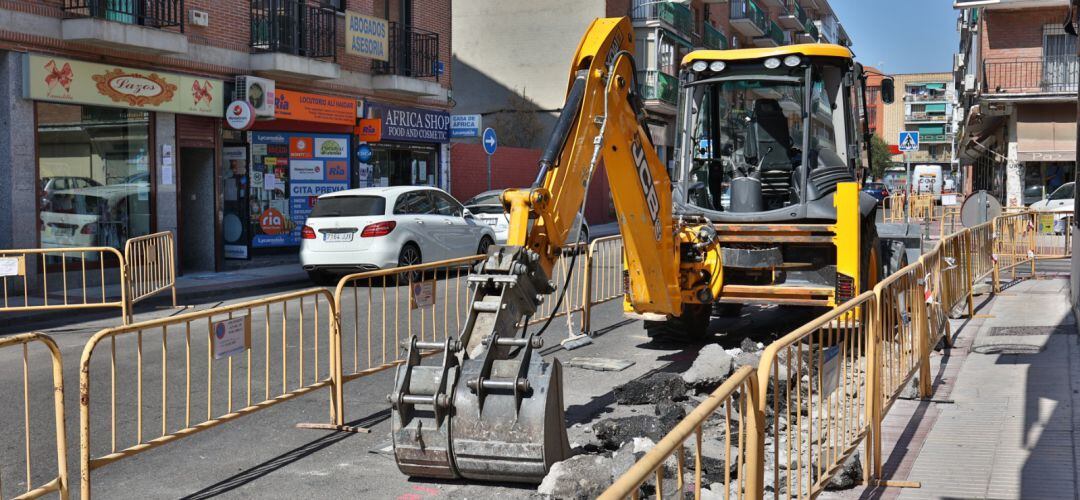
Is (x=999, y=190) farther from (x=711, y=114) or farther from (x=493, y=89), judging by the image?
(x=711, y=114)

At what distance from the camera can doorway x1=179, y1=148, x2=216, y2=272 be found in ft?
64.0

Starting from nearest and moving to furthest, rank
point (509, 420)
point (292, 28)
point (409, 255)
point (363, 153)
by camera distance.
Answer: point (509, 420) → point (409, 255) → point (292, 28) → point (363, 153)

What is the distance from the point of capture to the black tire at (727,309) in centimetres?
1177

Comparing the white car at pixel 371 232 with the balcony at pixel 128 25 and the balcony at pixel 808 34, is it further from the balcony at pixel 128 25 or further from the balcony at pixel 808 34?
the balcony at pixel 808 34

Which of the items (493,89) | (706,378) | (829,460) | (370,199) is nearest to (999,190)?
(493,89)

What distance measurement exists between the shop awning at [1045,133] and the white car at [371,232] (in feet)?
80.5

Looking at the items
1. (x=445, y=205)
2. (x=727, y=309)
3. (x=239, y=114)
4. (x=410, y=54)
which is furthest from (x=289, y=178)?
(x=727, y=309)

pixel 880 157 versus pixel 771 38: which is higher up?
pixel 771 38

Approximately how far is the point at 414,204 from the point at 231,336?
11.2 metres

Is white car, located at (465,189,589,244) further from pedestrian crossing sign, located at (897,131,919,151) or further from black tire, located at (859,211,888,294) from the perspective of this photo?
black tire, located at (859,211,888,294)

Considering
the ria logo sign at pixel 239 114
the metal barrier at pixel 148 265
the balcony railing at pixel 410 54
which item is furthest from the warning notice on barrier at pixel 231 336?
the balcony railing at pixel 410 54

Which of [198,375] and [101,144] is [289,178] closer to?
[101,144]

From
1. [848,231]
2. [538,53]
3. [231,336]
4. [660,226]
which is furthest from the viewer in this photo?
[538,53]

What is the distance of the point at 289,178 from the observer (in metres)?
21.6
